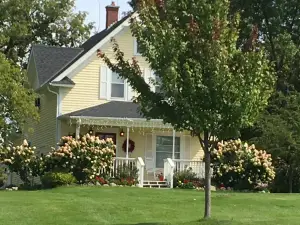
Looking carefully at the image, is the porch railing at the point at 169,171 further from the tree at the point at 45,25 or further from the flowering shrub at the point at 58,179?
the tree at the point at 45,25

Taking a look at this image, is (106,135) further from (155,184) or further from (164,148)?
(155,184)

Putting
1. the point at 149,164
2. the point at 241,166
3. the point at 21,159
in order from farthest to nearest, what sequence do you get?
the point at 149,164 < the point at 241,166 < the point at 21,159

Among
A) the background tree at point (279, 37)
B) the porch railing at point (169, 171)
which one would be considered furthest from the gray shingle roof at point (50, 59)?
the background tree at point (279, 37)

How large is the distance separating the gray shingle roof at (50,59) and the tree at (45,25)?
641 centimetres

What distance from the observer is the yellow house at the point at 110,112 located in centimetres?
2795

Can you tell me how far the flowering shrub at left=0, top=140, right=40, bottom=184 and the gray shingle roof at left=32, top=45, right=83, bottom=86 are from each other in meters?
6.85

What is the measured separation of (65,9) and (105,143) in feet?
63.3

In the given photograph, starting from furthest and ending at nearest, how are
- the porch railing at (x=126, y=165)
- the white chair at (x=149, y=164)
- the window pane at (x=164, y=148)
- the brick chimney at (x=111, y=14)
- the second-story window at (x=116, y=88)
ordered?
the brick chimney at (x=111, y=14) → the window pane at (x=164, y=148) → the second-story window at (x=116, y=88) → the white chair at (x=149, y=164) → the porch railing at (x=126, y=165)

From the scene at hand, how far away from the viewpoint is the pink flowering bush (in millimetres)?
23875

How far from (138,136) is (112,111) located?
223cm

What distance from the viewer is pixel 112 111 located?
28.2 metres

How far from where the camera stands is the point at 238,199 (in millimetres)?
18250

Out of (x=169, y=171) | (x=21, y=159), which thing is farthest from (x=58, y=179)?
(x=169, y=171)

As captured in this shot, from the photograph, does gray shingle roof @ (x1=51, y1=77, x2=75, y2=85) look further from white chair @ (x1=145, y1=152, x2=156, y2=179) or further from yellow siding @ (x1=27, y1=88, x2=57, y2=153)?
white chair @ (x1=145, y1=152, x2=156, y2=179)
